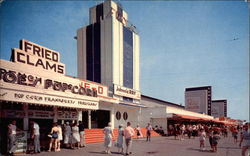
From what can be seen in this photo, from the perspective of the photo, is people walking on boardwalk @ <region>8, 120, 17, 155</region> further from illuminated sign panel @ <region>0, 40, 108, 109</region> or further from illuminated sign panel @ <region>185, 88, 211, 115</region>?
illuminated sign panel @ <region>185, 88, 211, 115</region>

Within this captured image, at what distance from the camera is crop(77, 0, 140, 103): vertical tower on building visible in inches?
1145

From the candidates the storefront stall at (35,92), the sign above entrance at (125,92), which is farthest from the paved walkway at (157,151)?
the sign above entrance at (125,92)

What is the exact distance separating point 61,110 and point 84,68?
16995 mm

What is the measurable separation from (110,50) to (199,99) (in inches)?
A: 1515

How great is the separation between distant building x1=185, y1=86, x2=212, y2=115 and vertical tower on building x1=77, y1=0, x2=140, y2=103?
30847mm

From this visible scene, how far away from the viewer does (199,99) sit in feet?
188

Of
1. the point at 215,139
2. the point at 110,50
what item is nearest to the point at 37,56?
the point at 215,139

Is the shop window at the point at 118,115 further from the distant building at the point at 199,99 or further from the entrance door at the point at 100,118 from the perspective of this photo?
the distant building at the point at 199,99

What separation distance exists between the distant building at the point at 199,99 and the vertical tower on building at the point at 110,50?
30.8m

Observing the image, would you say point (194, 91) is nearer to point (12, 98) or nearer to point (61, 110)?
point (61, 110)

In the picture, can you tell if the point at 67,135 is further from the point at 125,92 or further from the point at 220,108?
the point at 220,108

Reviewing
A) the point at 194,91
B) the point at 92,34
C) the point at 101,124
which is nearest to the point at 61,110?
the point at 101,124

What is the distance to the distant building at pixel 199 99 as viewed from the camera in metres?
56.0

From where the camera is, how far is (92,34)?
31984mm
